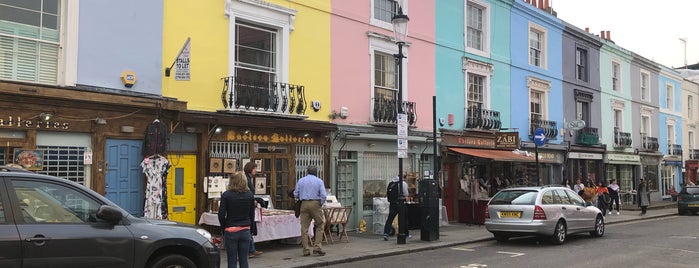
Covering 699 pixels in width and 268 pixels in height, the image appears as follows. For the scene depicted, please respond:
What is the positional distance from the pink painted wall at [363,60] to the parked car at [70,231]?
8862 millimetres

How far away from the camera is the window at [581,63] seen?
25281 millimetres

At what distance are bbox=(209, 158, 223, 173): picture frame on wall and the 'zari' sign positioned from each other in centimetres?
296

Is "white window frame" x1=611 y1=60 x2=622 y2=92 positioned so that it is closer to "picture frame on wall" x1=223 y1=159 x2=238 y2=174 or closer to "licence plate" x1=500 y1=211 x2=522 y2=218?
"licence plate" x1=500 y1=211 x2=522 y2=218

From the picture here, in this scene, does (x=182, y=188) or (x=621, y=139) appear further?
(x=621, y=139)

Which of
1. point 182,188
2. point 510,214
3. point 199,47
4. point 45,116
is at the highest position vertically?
point 199,47

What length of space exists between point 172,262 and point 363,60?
33.6 ft

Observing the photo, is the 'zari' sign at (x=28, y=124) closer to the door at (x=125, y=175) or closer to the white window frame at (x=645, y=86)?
the door at (x=125, y=175)

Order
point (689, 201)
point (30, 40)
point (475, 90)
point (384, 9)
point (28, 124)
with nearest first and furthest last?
point (28, 124), point (30, 40), point (384, 9), point (475, 90), point (689, 201)

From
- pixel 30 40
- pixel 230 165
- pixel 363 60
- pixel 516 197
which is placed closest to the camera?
pixel 30 40

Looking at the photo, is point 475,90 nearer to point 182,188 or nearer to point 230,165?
point 230,165

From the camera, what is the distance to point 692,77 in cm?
4238

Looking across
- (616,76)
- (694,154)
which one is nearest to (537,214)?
(616,76)

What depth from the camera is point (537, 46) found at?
22984mm

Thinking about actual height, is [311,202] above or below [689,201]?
above
